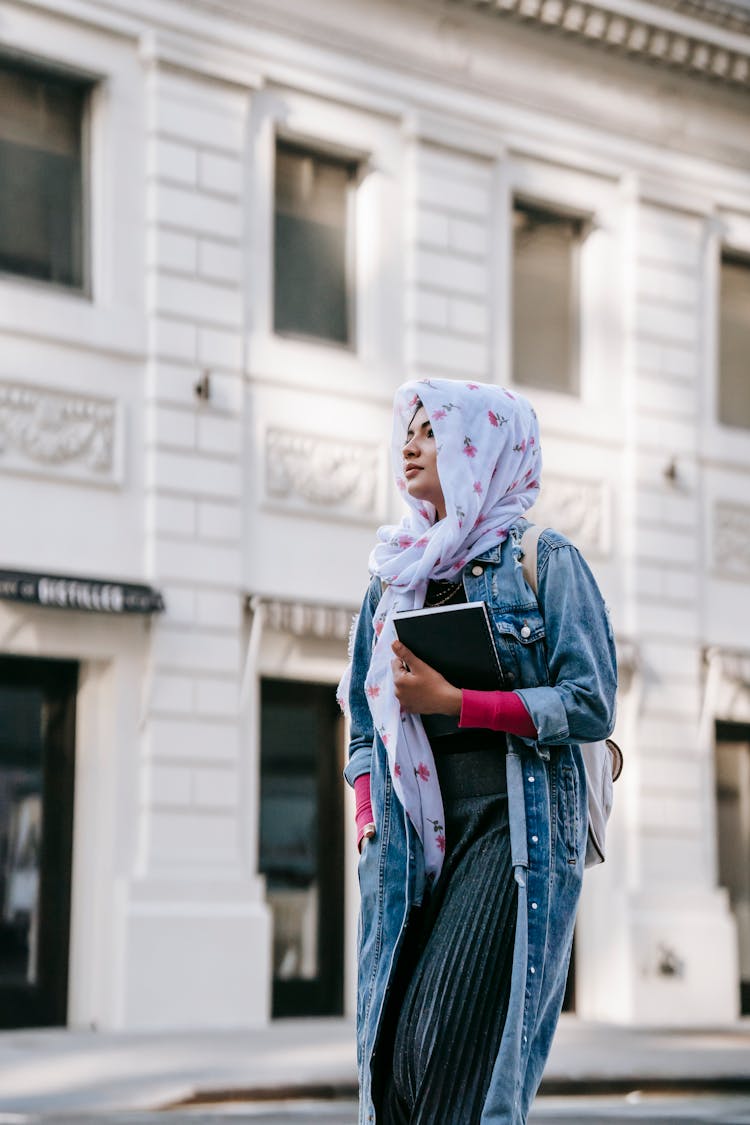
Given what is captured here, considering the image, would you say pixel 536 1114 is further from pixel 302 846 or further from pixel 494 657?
pixel 494 657

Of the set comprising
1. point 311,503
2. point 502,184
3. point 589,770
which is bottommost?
point 589,770

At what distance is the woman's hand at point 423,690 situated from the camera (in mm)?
3197

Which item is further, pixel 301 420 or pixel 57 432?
pixel 301 420

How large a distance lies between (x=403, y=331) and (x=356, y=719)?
11601 millimetres

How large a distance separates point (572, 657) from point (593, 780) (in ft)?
0.78

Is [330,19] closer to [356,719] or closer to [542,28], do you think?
[542,28]

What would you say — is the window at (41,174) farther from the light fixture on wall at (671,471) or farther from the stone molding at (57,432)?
the light fixture on wall at (671,471)

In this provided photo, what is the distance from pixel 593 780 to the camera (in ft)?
10.9

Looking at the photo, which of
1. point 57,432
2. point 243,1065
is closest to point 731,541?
point 57,432

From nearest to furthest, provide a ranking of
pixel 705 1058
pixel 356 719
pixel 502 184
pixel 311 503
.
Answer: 1. pixel 356 719
2. pixel 705 1058
3. pixel 311 503
4. pixel 502 184

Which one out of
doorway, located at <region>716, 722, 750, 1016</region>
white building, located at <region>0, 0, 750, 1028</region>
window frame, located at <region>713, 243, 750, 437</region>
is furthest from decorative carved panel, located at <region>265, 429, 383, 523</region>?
doorway, located at <region>716, 722, 750, 1016</region>

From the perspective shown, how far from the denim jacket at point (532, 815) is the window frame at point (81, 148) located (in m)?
10.1

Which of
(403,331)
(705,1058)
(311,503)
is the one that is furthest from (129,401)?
(705,1058)

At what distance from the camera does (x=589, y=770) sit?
10.9 ft
